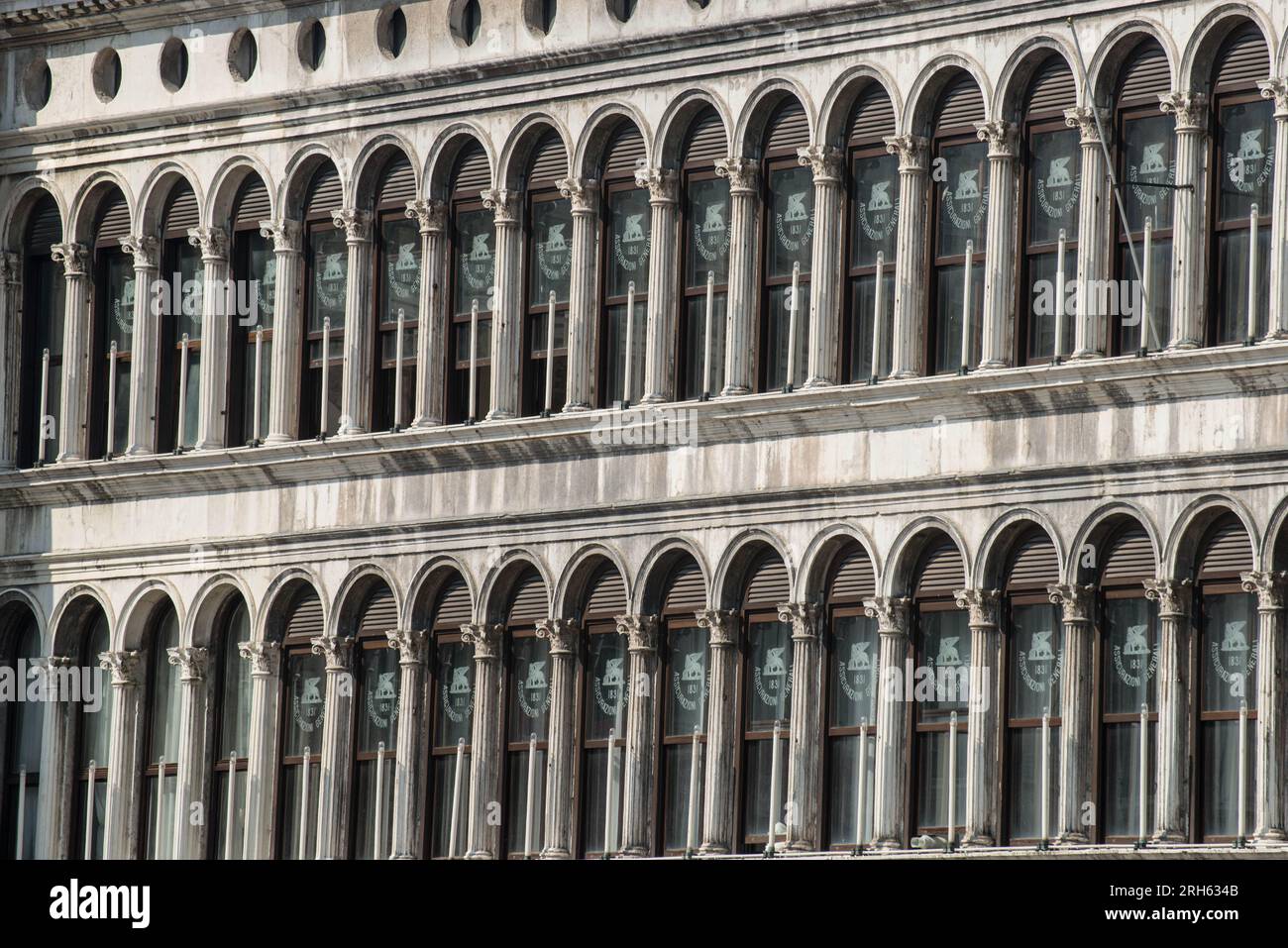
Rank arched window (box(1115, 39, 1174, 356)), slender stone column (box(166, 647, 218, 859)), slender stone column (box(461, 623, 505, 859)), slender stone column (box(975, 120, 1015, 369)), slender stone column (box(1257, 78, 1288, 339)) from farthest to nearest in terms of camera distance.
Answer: slender stone column (box(166, 647, 218, 859)) < slender stone column (box(461, 623, 505, 859)) < slender stone column (box(975, 120, 1015, 369)) < arched window (box(1115, 39, 1174, 356)) < slender stone column (box(1257, 78, 1288, 339))

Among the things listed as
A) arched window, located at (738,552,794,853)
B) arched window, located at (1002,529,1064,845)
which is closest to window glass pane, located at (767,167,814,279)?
arched window, located at (738,552,794,853)

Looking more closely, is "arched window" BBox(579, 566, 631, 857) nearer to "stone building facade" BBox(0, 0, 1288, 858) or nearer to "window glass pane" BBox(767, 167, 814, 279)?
"stone building facade" BBox(0, 0, 1288, 858)

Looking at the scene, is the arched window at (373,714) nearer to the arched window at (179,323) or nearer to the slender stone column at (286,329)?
the slender stone column at (286,329)

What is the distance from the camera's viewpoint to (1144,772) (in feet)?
120

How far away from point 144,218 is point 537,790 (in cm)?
724

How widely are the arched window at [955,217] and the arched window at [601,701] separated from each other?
3822mm

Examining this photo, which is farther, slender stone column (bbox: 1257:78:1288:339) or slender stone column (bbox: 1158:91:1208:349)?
slender stone column (bbox: 1158:91:1208:349)

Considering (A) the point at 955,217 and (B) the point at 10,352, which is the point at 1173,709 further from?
(B) the point at 10,352

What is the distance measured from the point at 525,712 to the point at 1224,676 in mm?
7160

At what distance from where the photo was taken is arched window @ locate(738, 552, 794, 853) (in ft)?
129

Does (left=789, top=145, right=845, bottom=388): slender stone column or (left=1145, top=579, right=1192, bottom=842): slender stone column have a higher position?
(left=789, top=145, right=845, bottom=388): slender stone column

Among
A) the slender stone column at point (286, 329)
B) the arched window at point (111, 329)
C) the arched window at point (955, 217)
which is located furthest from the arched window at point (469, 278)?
the arched window at point (955, 217)

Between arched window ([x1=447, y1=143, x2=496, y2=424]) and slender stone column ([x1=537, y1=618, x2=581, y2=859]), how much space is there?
238cm
